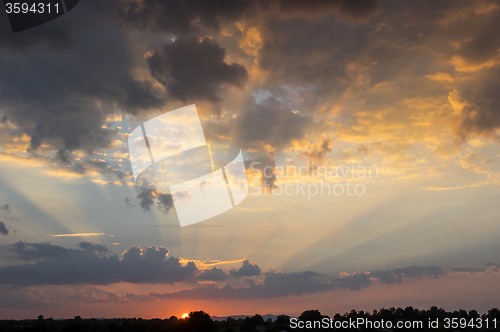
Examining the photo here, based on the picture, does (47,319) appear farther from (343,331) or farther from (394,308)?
(394,308)

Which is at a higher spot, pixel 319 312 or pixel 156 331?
pixel 156 331

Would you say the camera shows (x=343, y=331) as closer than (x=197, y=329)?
No

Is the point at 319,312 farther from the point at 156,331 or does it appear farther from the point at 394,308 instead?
the point at 156,331

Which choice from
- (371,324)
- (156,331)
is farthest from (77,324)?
(371,324)

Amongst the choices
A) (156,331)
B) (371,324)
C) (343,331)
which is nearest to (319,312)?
(371,324)

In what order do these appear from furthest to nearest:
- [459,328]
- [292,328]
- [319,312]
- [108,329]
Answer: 1. [319,312]
2. [459,328]
3. [292,328]
4. [108,329]

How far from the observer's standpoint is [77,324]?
7069 cm

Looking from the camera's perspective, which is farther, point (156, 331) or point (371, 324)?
point (371, 324)

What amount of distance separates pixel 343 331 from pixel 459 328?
3430 centimetres

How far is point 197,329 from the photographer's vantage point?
2837 inches

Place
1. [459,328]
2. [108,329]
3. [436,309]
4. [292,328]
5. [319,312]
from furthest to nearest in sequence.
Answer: [436,309]
[319,312]
[459,328]
[292,328]
[108,329]

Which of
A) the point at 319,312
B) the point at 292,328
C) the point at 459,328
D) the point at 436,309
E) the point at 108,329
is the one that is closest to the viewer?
the point at 108,329

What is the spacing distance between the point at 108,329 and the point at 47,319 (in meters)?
66.3

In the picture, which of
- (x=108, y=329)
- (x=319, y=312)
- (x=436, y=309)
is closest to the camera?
(x=108, y=329)
